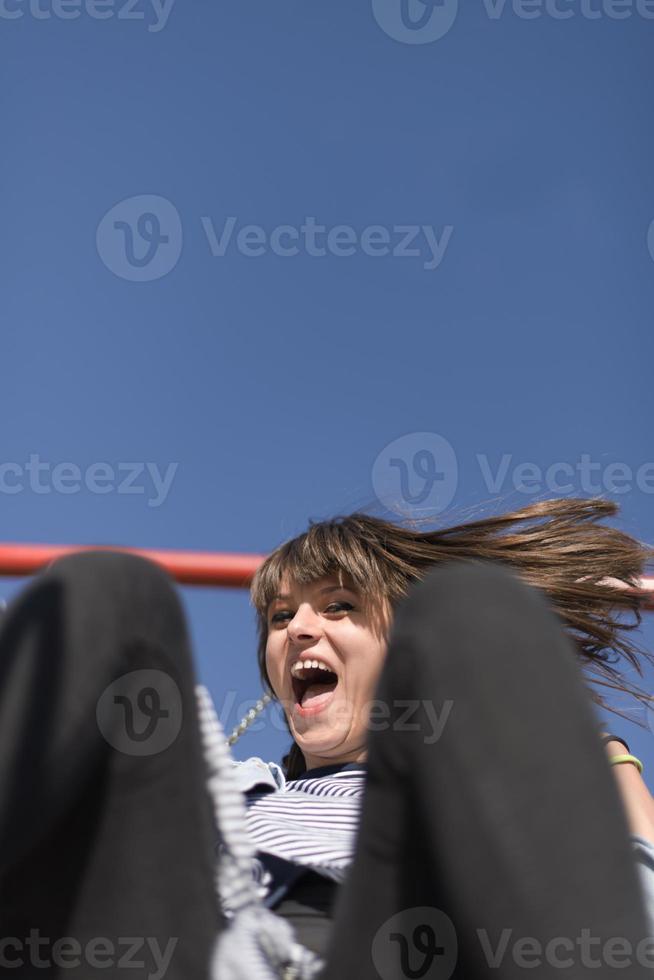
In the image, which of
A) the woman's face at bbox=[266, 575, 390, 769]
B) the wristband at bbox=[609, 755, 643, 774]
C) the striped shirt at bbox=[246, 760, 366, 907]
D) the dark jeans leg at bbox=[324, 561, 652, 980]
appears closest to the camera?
the dark jeans leg at bbox=[324, 561, 652, 980]

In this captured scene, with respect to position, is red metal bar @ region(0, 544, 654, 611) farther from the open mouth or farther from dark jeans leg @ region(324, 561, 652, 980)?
dark jeans leg @ region(324, 561, 652, 980)

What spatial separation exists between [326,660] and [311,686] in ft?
0.22

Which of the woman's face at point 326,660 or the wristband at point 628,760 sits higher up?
the woman's face at point 326,660

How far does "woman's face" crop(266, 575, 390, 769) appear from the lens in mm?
1202

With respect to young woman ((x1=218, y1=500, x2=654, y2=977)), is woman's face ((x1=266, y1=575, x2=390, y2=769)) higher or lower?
higher

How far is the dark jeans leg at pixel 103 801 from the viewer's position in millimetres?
504

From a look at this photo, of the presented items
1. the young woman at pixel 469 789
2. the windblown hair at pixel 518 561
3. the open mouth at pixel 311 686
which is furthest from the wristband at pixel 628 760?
the young woman at pixel 469 789

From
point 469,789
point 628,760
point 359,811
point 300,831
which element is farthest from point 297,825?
point 628,760

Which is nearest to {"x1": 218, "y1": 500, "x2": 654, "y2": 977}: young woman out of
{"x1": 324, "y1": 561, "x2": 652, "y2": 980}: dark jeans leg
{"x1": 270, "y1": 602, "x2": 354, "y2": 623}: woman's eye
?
{"x1": 324, "y1": 561, "x2": 652, "y2": 980}: dark jeans leg

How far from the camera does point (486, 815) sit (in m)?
0.43

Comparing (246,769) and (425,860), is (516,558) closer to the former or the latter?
(246,769)

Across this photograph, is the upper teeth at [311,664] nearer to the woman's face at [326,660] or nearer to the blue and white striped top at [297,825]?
the woman's face at [326,660]

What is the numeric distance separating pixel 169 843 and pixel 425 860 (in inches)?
5.5

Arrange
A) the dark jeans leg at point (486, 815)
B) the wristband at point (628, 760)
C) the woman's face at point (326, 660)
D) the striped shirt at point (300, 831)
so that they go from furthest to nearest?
the woman's face at point (326, 660)
the wristband at point (628, 760)
the striped shirt at point (300, 831)
the dark jeans leg at point (486, 815)
